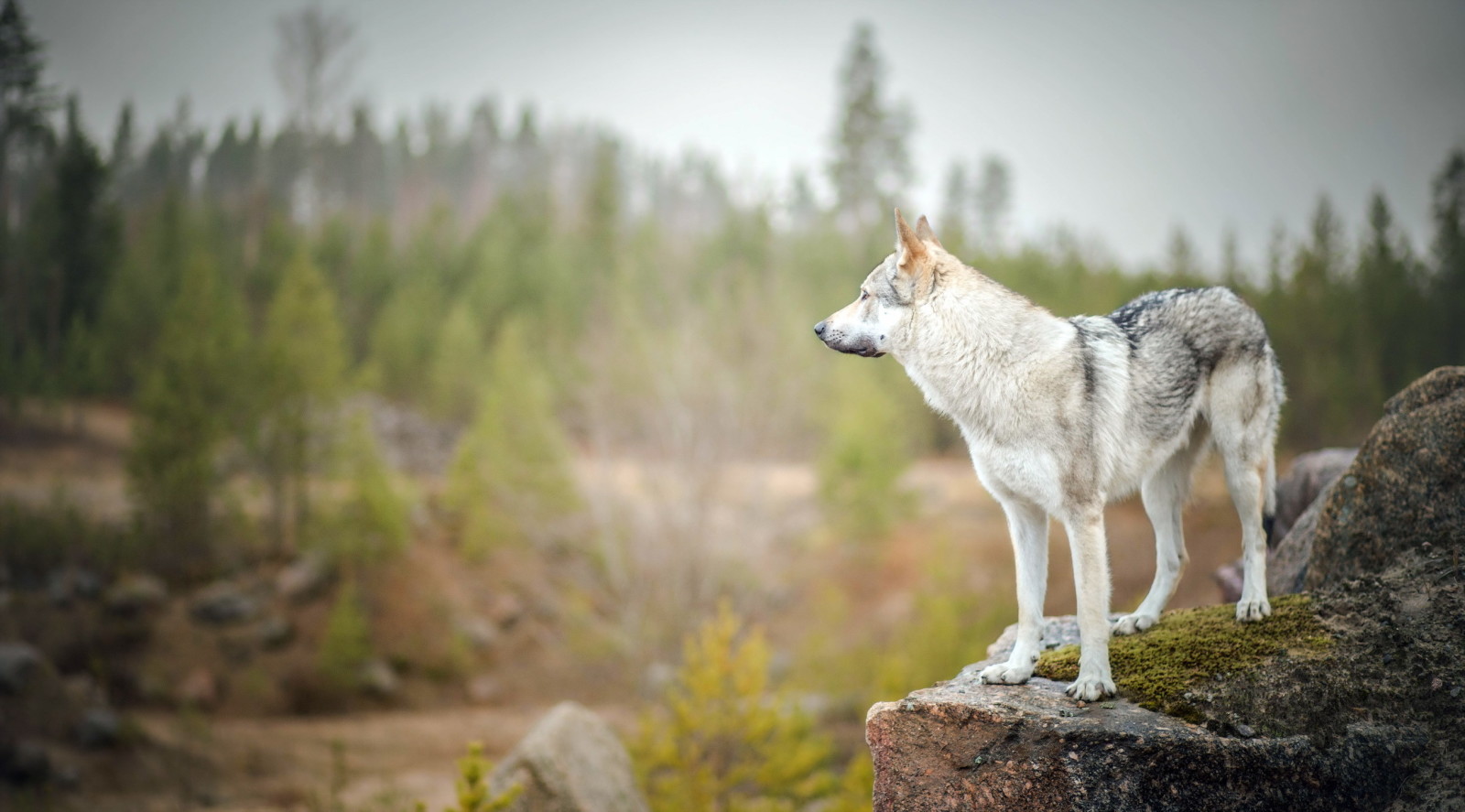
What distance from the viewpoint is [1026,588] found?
154 inches

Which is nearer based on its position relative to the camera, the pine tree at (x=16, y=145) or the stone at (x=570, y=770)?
the stone at (x=570, y=770)

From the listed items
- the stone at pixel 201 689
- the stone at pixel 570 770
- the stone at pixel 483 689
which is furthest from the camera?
the stone at pixel 483 689

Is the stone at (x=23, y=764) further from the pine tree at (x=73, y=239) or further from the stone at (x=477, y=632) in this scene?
the pine tree at (x=73, y=239)

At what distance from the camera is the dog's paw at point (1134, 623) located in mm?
4383

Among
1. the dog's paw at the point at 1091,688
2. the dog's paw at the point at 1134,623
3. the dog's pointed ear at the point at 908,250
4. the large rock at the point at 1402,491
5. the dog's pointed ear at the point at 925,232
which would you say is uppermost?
the dog's pointed ear at the point at 925,232

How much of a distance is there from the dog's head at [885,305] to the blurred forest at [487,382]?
6.79 m

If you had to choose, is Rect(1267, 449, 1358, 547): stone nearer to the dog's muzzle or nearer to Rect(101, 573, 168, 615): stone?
the dog's muzzle

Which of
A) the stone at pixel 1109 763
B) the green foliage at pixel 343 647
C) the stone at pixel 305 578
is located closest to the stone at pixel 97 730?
the green foliage at pixel 343 647

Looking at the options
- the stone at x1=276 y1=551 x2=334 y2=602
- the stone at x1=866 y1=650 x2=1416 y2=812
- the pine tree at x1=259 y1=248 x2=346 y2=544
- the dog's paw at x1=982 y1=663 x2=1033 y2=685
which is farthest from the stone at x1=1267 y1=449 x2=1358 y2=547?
the pine tree at x1=259 y1=248 x2=346 y2=544

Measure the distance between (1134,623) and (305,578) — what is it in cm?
2126

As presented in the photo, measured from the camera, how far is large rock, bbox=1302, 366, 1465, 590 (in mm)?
4133

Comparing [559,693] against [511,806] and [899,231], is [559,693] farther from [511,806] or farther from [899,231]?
[899,231]

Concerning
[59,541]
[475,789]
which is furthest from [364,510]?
[475,789]

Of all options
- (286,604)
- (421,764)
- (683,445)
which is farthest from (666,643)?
(286,604)
